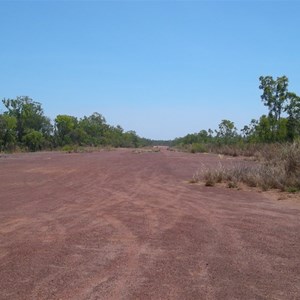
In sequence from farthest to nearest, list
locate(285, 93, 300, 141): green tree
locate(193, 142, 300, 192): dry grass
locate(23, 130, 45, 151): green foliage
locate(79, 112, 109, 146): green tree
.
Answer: locate(79, 112, 109, 146): green tree < locate(23, 130, 45, 151): green foliage < locate(285, 93, 300, 141): green tree < locate(193, 142, 300, 192): dry grass

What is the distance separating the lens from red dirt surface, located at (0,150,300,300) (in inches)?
235

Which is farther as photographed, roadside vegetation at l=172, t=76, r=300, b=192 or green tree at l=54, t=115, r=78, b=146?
green tree at l=54, t=115, r=78, b=146

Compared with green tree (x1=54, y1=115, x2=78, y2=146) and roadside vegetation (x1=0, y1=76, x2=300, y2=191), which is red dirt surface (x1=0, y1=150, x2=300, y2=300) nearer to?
roadside vegetation (x1=0, y1=76, x2=300, y2=191)

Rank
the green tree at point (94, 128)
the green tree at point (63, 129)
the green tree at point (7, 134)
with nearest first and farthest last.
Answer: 1. the green tree at point (7, 134)
2. the green tree at point (63, 129)
3. the green tree at point (94, 128)

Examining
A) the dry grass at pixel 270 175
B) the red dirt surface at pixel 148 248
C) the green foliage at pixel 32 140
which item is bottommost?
the red dirt surface at pixel 148 248

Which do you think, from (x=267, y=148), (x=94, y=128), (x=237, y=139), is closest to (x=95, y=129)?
(x=94, y=128)

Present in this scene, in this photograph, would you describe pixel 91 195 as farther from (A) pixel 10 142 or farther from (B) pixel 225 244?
(A) pixel 10 142

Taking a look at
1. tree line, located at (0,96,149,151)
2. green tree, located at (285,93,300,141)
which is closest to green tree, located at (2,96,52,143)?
tree line, located at (0,96,149,151)

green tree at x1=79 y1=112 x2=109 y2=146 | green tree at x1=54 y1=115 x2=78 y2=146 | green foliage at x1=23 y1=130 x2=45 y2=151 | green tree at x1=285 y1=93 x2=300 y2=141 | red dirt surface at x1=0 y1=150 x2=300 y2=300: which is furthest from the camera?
green tree at x1=79 y1=112 x2=109 y2=146

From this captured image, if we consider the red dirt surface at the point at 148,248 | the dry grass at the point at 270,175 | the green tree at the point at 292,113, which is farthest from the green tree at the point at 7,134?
the red dirt surface at the point at 148,248

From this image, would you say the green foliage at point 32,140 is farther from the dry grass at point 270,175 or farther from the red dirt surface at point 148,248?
the red dirt surface at point 148,248

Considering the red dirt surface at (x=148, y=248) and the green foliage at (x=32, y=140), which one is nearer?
the red dirt surface at (x=148, y=248)

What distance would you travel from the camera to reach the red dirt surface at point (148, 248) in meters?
5.98

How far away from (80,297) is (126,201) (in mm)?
8975
